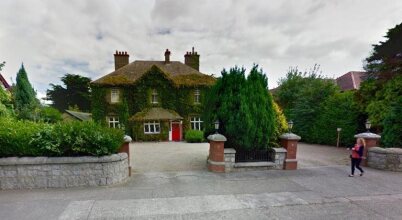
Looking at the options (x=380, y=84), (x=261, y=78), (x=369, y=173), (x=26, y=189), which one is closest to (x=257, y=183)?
(x=261, y=78)

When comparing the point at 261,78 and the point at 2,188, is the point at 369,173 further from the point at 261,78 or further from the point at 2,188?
the point at 2,188

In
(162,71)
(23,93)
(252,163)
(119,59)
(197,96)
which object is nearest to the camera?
(252,163)

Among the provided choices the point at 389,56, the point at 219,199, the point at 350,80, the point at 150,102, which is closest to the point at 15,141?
the point at 219,199

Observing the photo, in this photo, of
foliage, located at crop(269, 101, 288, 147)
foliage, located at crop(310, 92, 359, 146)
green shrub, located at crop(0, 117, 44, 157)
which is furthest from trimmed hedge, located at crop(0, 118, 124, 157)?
foliage, located at crop(310, 92, 359, 146)

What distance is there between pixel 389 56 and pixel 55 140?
16.9 meters

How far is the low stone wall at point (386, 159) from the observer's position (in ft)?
26.5

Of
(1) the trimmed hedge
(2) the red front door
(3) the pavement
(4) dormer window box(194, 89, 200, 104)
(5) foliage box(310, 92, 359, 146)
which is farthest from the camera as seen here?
(4) dormer window box(194, 89, 200, 104)

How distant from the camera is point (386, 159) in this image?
8.24 m

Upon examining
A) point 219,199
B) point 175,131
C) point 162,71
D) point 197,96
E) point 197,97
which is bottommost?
point 219,199

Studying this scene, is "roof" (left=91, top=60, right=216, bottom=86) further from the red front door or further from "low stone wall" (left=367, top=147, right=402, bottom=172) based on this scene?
"low stone wall" (left=367, top=147, right=402, bottom=172)

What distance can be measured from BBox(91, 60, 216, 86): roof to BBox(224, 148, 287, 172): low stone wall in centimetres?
1349

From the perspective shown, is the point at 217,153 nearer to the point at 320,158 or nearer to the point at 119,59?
the point at 320,158

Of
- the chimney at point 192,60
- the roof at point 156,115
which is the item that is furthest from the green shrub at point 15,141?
the chimney at point 192,60

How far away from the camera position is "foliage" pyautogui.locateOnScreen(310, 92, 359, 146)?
15.0 meters
